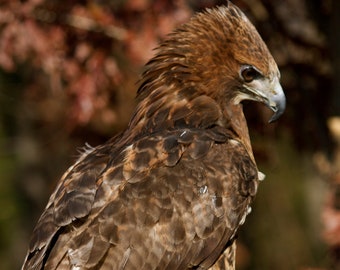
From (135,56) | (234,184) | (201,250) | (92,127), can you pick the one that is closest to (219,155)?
(234,184)

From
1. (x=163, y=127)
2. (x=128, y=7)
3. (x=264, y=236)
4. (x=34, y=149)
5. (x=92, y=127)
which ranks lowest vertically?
(x=264, y=236)

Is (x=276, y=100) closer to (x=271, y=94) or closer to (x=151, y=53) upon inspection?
(x=271, y=94)

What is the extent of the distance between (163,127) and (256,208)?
868cm

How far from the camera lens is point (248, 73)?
20.6 feet

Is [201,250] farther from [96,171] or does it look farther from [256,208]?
[256,208]

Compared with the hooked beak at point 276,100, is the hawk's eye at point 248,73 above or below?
above

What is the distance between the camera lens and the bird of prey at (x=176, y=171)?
5672 mm

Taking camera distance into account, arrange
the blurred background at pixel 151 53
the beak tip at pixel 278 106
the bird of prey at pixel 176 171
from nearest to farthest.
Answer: the bird of prey at pixel 176 171, the beak tip at pixel 278 106, the blurred background at pixel 151 53

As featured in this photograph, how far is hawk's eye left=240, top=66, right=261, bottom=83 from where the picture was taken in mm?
6230

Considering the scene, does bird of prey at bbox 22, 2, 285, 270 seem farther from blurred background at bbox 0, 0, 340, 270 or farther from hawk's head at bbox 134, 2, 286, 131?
blurred background at bbox 0, 0, 340, 270

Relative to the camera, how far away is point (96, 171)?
5.90 meters

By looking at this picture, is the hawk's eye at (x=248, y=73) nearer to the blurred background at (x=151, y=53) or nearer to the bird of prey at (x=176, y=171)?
the bird of prey at (x=176, y=171)

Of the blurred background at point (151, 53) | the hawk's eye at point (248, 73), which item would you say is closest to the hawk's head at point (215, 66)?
the hawk's eye at point (248, 73)

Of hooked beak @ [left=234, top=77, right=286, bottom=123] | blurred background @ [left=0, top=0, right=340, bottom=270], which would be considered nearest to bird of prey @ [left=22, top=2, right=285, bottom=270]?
hooked beak @ [left=234, top=77, right=286, bottom=123]
